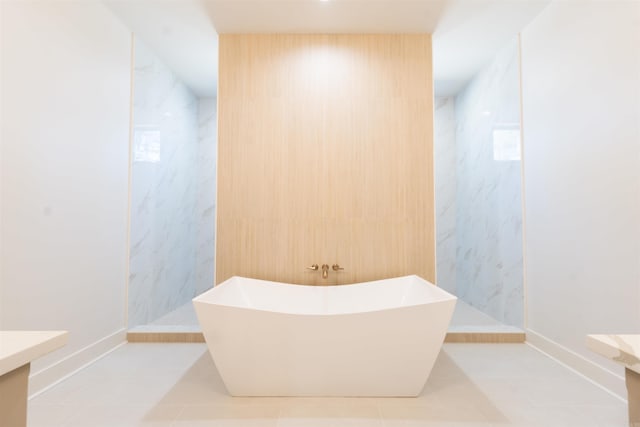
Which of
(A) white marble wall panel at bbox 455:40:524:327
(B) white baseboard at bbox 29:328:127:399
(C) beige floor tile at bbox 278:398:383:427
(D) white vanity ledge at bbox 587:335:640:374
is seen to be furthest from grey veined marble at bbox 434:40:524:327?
(B) white baseboard at bbox 29:328:127:399

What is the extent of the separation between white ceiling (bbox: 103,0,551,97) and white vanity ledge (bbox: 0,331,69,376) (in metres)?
2.70

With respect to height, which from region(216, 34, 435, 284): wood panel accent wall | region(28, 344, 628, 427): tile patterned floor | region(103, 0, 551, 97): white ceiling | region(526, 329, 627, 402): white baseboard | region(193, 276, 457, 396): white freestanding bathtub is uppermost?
region(103, 0, 551, 97): white ceiling

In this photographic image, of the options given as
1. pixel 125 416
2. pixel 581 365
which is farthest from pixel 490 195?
pixel 125 416

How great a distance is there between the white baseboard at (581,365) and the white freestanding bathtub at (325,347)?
1091mm

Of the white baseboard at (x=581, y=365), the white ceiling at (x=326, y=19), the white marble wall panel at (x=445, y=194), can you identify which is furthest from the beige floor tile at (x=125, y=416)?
the white marble wall panel at (x=445, y=194)

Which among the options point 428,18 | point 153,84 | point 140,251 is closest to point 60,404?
point 140,251

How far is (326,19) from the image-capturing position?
2971 mm

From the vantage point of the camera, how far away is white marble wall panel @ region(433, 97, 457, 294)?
4816mm

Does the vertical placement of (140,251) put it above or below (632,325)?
above

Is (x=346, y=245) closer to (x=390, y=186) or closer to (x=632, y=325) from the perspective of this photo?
(x=390, y=186)

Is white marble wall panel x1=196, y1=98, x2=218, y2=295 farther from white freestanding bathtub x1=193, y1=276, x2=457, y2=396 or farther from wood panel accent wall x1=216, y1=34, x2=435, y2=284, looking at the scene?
white freestanding bathtub x1=193, y1=276, x2=457, y2=396

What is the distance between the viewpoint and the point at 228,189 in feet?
10.3

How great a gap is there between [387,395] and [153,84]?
11.5 ft

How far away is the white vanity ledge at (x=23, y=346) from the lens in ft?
2.17
